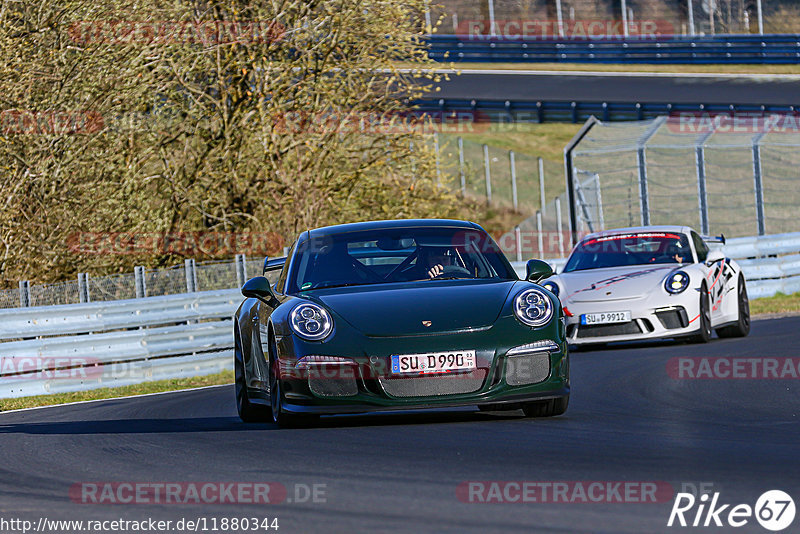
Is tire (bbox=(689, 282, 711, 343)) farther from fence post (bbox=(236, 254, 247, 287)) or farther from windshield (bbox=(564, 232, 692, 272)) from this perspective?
fence post (bbox=(236, 254, 247, 287))

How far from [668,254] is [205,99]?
9395mm

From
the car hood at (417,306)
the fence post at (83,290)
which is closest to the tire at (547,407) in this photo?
the car hood at (417,306)

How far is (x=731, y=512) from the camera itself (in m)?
4.86

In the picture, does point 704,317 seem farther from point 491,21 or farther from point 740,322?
point 491,21

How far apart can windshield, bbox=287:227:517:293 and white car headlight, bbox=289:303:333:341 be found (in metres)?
0.65

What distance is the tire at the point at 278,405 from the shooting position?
8.02 metres

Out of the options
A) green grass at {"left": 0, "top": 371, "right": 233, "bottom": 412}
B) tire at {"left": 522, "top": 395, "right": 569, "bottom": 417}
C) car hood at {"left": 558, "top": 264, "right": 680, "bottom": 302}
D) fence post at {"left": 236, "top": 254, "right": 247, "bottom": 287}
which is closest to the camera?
tire at {"left": 522, "top": 395, "right": 569, "bottom": 417}

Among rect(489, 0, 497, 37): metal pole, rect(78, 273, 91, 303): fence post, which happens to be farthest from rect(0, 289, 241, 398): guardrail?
rect(489, 0, 497, 37): metal pole

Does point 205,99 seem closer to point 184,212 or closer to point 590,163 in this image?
point 184,212

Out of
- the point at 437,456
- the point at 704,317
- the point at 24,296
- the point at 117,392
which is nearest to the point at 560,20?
the point at 704,317

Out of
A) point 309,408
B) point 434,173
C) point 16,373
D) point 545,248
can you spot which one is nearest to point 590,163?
point 545,248

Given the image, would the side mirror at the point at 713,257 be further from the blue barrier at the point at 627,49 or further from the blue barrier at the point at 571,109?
the blue barrier at the point at 627,49

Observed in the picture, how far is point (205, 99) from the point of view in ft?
71.2

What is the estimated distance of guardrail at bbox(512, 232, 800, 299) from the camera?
20.9 meters
